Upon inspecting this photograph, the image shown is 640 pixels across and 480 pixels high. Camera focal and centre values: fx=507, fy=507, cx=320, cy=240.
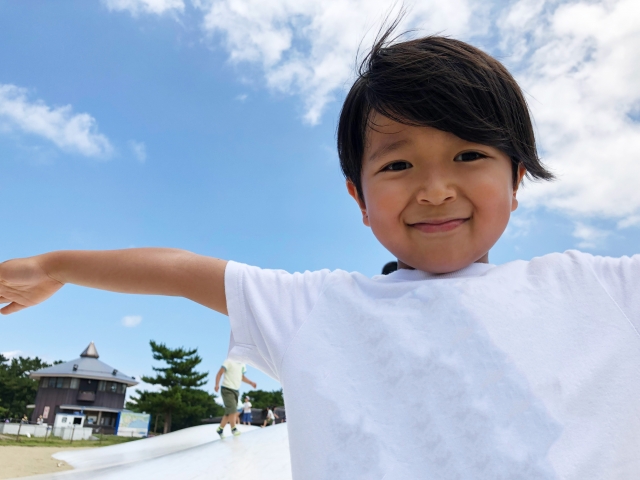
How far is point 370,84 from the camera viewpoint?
1.14 meters

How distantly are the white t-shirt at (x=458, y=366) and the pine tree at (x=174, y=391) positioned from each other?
1029 inches

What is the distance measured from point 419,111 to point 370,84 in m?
0.17

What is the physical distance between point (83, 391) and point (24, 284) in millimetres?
36095

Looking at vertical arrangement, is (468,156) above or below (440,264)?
above

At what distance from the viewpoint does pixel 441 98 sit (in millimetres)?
1052

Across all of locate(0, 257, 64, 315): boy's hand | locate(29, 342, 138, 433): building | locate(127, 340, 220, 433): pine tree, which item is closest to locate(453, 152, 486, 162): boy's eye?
locate(0, 257, 64, 315): boy's hand

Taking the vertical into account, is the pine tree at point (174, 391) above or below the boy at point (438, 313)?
above

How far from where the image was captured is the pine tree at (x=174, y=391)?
25547 mm

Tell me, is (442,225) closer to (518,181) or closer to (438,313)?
(438,313)

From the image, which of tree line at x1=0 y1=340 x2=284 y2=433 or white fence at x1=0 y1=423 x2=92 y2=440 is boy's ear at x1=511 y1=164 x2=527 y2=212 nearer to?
white fence at x1=0 y1=423 x2=92 y2=440

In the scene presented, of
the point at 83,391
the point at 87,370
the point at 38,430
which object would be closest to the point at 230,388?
the point at 38,430

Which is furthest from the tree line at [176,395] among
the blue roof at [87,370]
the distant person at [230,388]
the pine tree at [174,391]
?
the distant person at [230,388]

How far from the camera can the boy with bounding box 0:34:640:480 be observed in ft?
2.70

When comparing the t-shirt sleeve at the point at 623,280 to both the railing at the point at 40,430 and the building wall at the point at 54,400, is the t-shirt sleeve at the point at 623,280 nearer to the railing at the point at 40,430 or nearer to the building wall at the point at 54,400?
the railing at the point at 40,430
